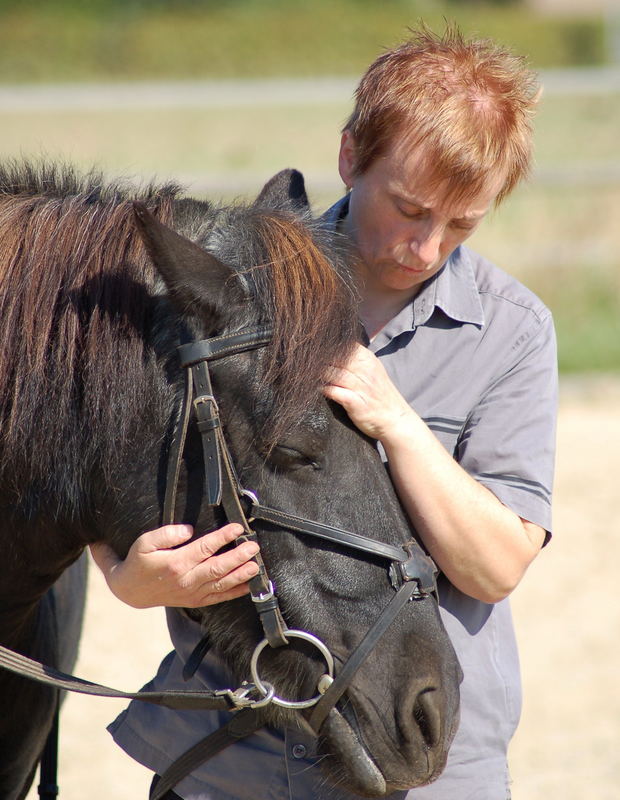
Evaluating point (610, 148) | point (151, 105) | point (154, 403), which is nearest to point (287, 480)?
point (154, 403)

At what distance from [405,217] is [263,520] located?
0.68 metres

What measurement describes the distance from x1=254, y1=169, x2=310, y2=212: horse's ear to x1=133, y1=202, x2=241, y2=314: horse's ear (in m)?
0.38

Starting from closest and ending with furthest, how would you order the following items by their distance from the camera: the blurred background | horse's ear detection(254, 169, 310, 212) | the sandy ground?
1. horse's ear detection(254, 169, 310, 212)
2. the sandy ground
3. the blurred background

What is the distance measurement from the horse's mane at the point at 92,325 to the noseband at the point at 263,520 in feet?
0.33

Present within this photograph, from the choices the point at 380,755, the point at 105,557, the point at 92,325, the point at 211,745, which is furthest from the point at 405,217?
the point at 211,745

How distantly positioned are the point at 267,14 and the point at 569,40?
283 inches

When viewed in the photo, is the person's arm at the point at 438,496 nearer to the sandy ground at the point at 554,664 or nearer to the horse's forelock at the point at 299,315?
the horse's forelock at the point at 299,315

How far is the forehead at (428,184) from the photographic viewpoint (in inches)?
71.1

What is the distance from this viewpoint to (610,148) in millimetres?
10023

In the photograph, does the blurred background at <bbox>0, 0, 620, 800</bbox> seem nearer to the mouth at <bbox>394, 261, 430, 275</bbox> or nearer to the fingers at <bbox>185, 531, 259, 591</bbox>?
the mouth at <bbox>394, 261, 430, 275</bbox>

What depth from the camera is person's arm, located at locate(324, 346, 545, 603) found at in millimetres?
1694

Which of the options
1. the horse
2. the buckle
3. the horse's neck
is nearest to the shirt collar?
the horse

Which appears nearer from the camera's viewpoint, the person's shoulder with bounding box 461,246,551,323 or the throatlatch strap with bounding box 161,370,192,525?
the throatlatch strap with bounding box 161,370,192,525

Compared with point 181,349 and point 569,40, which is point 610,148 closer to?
point 181,349
